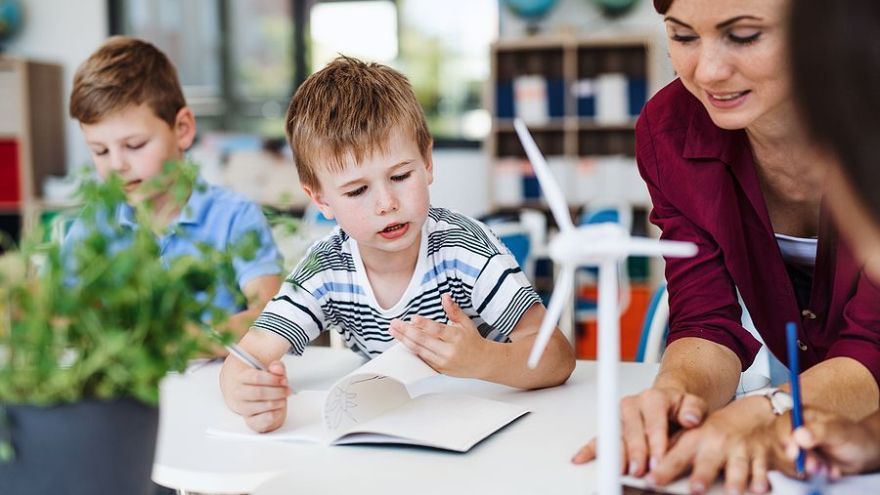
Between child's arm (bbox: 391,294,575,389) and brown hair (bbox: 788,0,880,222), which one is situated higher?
brown hair (bbox: 788,0,880,222)

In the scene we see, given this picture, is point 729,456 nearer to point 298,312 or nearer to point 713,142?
point 713,142

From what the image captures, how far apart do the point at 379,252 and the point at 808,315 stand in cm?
67

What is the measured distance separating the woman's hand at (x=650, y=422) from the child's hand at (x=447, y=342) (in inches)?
9.5

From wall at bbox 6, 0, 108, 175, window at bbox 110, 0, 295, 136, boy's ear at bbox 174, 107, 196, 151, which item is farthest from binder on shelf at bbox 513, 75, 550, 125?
boy's ear at bbox 174, 107, 196, 151

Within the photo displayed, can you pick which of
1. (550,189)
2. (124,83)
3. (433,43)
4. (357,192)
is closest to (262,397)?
(357,192)

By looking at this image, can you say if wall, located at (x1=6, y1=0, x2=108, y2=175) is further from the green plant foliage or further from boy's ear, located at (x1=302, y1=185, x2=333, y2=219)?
the green plant foliage

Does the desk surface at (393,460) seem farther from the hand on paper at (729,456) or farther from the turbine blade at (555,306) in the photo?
the turbine blade at (555,306)

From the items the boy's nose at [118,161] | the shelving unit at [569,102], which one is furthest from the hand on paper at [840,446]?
the shelving unit at [569,102]

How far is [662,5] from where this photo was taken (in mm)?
1124

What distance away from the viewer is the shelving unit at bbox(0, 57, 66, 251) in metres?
5.87

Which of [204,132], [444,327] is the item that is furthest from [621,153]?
[444,327]

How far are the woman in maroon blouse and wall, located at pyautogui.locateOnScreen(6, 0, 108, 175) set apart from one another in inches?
236

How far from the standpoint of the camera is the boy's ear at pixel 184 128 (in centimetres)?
198

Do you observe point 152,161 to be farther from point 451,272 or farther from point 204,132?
point 204,132
